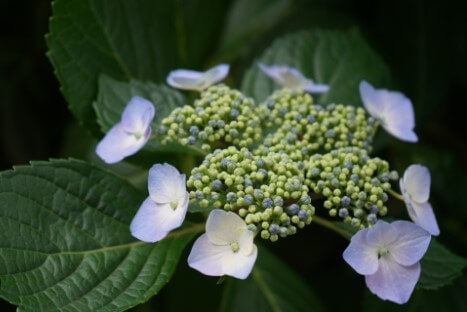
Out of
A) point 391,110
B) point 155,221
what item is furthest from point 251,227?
point 391,110

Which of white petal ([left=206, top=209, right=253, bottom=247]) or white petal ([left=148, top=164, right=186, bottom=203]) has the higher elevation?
white petal ([left=148, top=164, right=186, bottom=203])

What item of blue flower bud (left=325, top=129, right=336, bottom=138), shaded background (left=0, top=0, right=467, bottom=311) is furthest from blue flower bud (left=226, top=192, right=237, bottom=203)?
shaded background (left=0, top=0, right=467, bottom=311)

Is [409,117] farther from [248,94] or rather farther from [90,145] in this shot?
[90,145]

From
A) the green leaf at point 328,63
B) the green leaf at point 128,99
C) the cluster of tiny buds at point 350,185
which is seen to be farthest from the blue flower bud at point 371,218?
the green leaf at point 328,63

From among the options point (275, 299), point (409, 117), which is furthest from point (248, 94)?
point (275, 299)

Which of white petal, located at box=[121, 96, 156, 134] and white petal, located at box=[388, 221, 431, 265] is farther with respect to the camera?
white petal, located at box=[121, 96, 156, 134]

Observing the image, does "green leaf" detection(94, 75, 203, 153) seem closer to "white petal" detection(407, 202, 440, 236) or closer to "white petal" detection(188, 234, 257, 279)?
"white petal" detection(188, 234, 257, 279)
